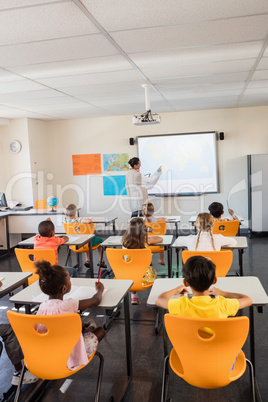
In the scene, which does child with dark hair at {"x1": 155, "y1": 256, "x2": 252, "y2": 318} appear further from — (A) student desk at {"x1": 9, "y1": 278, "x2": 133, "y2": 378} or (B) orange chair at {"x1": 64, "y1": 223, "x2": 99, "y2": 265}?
(B) orange chair at {"x1": 64, "y1": 223, "x2": 99, "y2": 265}

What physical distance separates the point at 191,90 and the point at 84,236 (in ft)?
8.57

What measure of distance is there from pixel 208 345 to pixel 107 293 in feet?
3.07

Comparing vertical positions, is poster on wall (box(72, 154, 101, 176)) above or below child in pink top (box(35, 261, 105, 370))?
above

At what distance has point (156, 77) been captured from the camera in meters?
4.27

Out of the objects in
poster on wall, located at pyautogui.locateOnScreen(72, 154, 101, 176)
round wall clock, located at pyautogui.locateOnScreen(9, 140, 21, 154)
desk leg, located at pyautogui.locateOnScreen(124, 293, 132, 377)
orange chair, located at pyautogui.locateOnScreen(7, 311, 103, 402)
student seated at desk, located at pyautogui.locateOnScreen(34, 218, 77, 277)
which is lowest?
desk leg, located at pyautogui.locateOnScreen(124, 293, 132, 377)

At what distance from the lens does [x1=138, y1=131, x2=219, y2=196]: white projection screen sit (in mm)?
7559

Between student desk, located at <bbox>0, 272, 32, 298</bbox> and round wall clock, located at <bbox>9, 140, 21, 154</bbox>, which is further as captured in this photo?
round wall clock, located at <bbox>9, 140, 21, 154</bbox>

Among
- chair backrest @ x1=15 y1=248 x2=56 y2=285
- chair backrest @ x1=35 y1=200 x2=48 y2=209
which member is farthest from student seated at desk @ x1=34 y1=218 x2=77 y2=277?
chair backrest @ x1=35 y1=200 x2=48 y2=209

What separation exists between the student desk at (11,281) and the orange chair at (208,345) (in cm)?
141

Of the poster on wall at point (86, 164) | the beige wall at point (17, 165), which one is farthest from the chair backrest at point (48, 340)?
the poster on wall at point (86, 164)

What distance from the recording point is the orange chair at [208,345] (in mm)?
1611

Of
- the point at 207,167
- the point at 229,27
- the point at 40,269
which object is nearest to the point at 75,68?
the point at 229,27

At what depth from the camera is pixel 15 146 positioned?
7.44 metres

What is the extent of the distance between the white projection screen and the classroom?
0.11 meters
